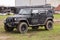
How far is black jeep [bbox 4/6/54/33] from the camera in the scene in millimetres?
16094

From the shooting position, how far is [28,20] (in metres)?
16.8

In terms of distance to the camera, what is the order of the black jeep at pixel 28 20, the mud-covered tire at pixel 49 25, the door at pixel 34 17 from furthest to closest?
the mud-covered tire at pixel 49 25 < the door at pixel 34 17 < the black jeep at pixel 28 20

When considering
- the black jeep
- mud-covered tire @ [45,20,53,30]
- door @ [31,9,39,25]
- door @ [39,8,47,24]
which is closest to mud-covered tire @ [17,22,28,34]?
the black jeep

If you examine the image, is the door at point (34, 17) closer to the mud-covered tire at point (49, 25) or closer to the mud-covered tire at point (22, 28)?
the mud-covered tire at point (22, 28)

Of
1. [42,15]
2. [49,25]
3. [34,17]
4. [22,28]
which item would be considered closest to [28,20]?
[34,17]

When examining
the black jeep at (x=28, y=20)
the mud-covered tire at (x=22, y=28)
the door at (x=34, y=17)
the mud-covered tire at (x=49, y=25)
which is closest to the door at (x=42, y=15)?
the black jeep at (x=28, y=20)

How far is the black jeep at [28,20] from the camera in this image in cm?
1609

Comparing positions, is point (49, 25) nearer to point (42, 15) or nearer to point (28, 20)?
point (42, 15)

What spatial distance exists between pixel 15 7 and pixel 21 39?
785 inches

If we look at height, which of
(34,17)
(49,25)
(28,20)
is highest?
(34,17)

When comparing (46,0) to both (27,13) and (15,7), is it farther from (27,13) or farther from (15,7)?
(27,13)

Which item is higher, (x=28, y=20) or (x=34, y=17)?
(x=34, y=17)

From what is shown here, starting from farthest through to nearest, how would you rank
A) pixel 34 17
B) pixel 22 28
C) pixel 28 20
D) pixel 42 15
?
pixel 42 15
pixel 34 17
pixel 28 20
pixel 22 28

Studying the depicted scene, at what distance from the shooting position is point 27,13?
669 inches
